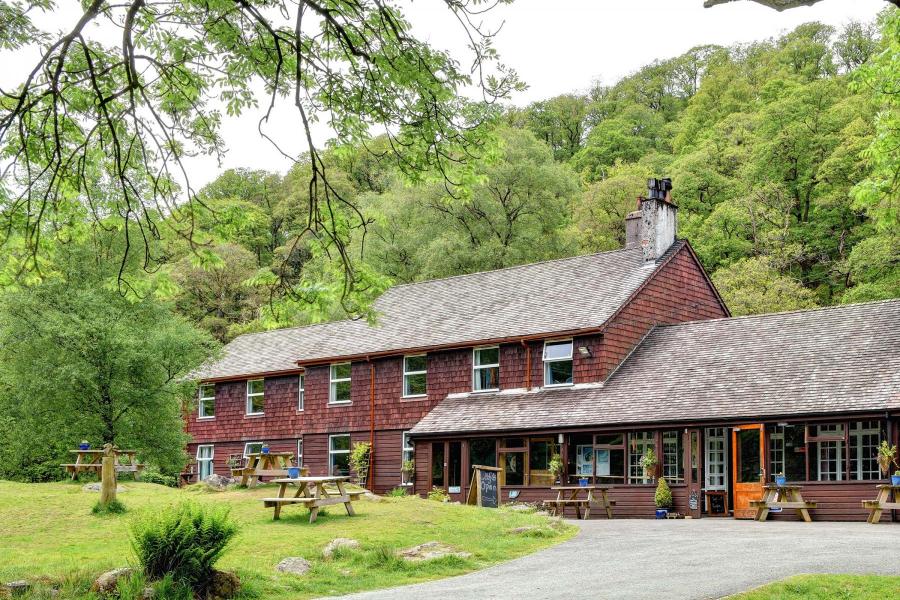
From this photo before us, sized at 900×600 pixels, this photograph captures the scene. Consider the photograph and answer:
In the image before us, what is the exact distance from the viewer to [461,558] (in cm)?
1595

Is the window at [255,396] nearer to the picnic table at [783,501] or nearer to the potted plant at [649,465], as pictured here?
the potted plant at [649,465]

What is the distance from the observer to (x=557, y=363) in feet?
106

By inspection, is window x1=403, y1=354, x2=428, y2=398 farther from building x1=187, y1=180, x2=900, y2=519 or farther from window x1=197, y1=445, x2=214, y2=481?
window x1=197, y1=445, x2=214, y2=481

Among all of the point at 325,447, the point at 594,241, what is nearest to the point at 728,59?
the point at 594,241

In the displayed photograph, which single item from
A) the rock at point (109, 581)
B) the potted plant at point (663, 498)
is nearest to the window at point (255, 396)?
the potted plant at point (663, 498)

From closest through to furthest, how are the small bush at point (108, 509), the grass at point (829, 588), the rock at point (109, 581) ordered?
the grass at point (829, 588), the rock at point (109, 581), the small bush at point (108, 509)

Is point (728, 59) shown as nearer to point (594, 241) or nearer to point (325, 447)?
point (594, 241)

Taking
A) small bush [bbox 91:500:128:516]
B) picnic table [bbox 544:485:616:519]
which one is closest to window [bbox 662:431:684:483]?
picnic table [bbox 544:485:616:519]

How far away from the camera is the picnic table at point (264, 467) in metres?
25.1

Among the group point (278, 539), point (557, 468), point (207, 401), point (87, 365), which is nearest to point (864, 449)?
point (557, 468)

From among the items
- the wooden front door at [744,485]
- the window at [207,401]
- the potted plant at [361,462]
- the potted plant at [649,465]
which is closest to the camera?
the wooden front door at [744,485]

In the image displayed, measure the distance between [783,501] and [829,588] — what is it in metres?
12.2

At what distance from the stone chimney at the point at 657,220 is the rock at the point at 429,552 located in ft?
60.4

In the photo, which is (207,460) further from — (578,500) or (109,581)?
(109,581)
